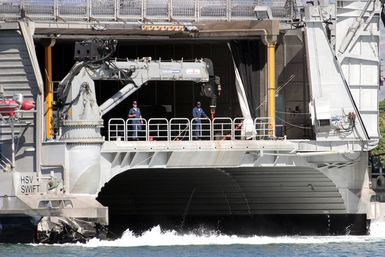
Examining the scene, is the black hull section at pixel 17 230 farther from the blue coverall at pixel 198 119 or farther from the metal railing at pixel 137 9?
the metal railing at pixel 137 9

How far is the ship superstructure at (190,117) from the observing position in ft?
166

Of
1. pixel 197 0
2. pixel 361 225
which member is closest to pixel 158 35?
pixel 197 0

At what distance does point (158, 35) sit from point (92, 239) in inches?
270

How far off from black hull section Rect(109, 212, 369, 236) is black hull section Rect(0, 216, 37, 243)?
701 cm

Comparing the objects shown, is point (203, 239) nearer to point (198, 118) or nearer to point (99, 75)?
point (198, 118)

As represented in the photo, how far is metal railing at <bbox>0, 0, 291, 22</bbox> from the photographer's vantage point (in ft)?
175

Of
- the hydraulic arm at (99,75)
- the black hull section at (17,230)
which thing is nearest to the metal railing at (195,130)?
the hydraulic arm at (99,75)

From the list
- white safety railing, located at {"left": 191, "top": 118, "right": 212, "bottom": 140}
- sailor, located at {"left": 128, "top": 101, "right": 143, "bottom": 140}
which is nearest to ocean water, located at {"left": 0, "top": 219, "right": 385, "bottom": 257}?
white safety railing, located at {"left": 191, "top": 118, "right": 212, "bottom": 140}

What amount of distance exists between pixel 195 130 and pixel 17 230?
6.46 meters

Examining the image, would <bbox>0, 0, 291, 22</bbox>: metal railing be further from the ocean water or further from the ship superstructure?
the ocean water

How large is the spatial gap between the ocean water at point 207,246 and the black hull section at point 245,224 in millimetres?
956

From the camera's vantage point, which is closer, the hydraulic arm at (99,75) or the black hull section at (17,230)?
the black hull section at (17,230)

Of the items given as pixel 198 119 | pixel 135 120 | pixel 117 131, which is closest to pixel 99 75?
pixel 117 131

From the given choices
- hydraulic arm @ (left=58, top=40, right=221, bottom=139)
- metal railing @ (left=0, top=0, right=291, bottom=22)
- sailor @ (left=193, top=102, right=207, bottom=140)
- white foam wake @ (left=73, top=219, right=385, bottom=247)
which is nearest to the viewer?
hydraulic arm @ (left=58, top=40, right=221, bottom=139)
